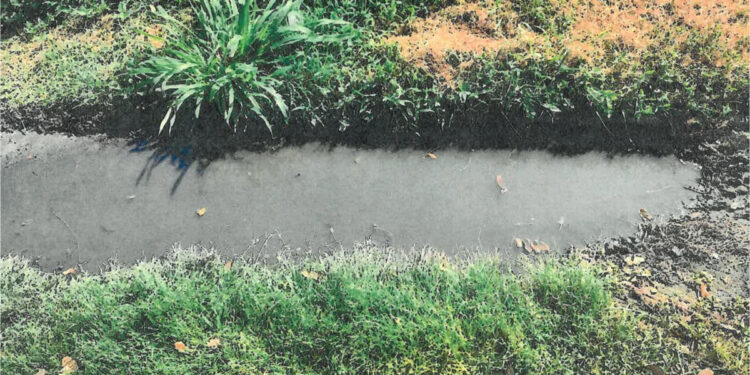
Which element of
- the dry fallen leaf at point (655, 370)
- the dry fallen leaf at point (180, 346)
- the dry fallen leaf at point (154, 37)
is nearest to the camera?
the dry fallen leaf at point (655, 370)

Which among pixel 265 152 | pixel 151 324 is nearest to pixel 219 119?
pixel 265 152

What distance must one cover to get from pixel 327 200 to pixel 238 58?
42.4 inches

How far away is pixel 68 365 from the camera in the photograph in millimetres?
2732

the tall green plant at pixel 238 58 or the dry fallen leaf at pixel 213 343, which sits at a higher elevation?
the tall green plant at pixel 238 58

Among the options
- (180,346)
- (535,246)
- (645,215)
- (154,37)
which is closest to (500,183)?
(535,246)

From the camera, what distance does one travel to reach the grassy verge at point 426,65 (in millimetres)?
3365

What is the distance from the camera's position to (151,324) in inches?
111

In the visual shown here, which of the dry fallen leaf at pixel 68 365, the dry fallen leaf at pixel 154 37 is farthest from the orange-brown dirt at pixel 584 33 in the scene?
the dry fallen leaf at pixel 68 365

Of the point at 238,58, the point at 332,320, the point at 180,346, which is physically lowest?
the point at 180,346

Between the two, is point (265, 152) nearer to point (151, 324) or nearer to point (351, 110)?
point (351, 110)

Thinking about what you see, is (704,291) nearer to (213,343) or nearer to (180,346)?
(213,343)

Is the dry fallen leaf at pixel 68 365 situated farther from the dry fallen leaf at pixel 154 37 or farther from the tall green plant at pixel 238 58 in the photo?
the dry fallen leaf at pixel 154 37

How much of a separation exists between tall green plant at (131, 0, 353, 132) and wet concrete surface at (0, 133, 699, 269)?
0.35m

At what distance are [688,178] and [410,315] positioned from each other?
1891 millimetres
